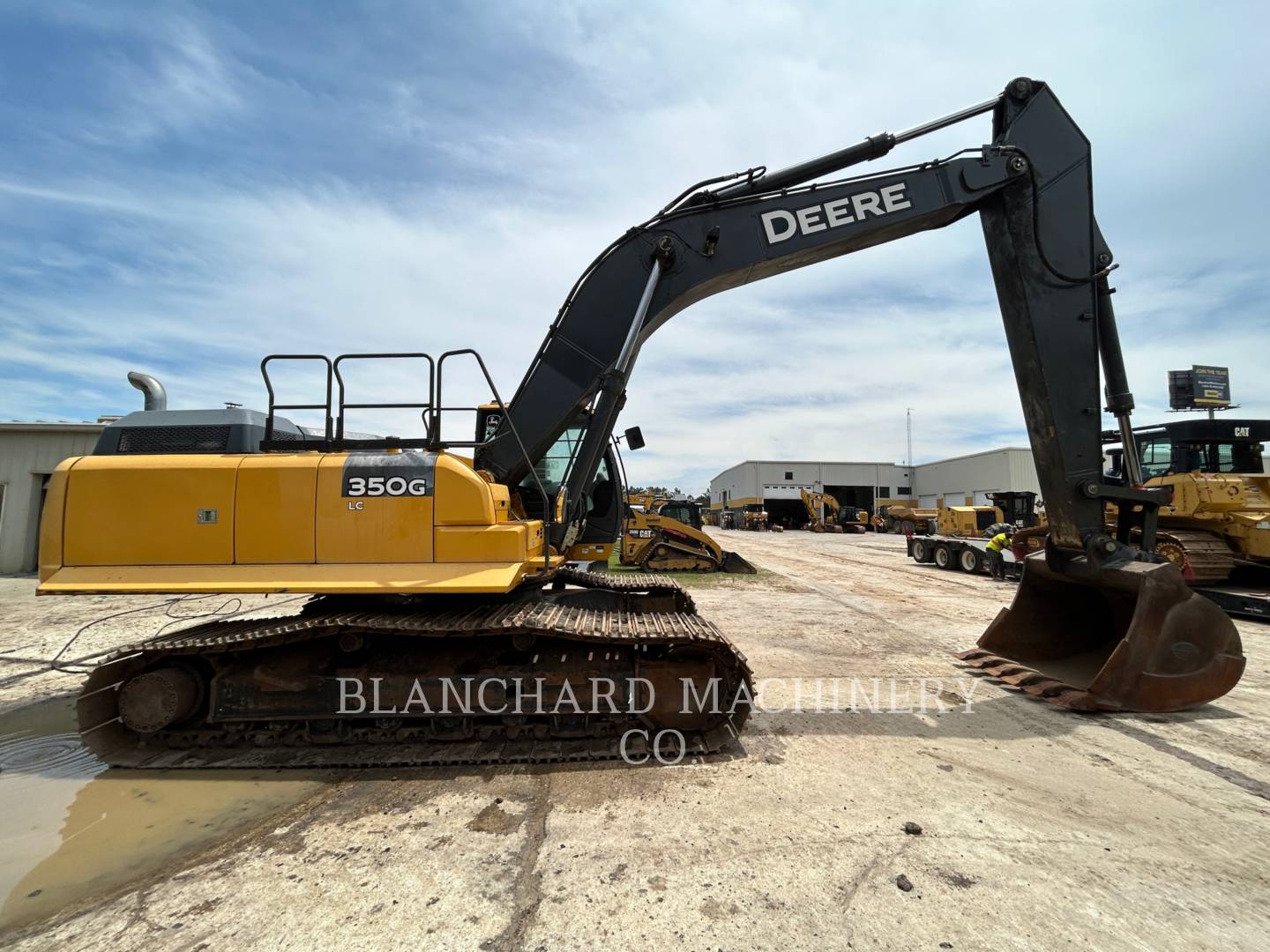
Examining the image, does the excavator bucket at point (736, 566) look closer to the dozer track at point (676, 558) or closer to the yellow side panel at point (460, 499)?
the dozer track at point (676, 558)

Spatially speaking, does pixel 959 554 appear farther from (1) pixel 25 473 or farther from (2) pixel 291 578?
(1) pixel 25 473

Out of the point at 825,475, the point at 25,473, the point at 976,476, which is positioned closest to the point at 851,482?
the point at 825,475

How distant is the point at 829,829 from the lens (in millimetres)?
3182

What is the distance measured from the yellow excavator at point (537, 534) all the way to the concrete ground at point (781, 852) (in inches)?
17.1

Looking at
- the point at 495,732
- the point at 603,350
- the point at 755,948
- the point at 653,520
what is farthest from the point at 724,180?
the point at 653,520

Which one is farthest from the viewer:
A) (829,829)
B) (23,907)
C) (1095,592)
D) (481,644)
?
(1095,592)

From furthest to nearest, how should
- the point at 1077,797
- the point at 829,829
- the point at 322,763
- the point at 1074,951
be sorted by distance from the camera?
the point at 322,763, the point at 1077,797, the point at 829,829, the point at 1074,951

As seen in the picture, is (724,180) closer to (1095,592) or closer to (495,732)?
(495,732)

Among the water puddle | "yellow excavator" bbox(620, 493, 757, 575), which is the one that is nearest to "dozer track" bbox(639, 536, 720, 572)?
"yellow excavator" bbox(620, 493, 757, 575)

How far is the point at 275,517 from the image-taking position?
13.5ft

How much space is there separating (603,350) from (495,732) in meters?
3.06

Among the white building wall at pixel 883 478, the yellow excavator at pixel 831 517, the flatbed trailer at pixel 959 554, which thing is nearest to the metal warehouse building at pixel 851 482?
the white building wall at pixel 883 478

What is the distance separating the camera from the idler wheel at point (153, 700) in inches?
162

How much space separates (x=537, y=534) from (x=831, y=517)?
4572cm
